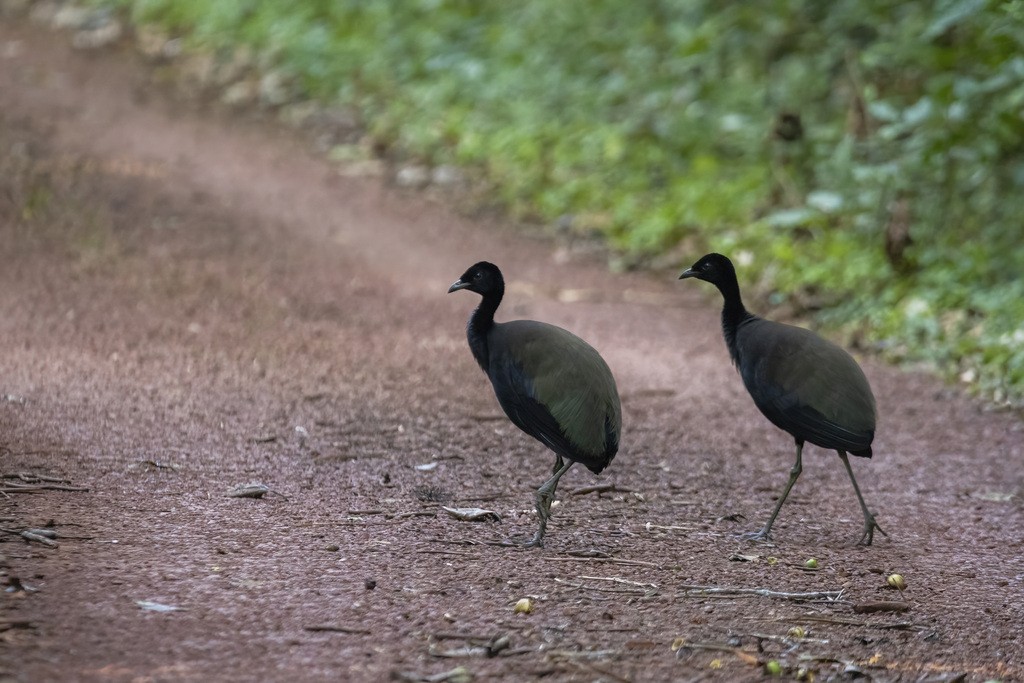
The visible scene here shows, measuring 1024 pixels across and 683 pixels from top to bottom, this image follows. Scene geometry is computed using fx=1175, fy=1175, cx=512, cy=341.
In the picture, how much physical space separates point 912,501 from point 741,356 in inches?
51.5

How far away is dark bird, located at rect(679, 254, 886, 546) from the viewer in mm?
5109

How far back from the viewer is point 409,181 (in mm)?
12797

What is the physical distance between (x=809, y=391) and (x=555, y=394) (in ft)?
3.86

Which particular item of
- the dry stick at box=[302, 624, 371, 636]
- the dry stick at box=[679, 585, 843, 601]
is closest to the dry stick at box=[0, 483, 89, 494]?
the dry stick at box=[302, 624, 371, 636]

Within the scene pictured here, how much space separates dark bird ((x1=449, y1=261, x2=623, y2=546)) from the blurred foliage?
3649 millimetres

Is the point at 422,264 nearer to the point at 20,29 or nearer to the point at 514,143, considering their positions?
the point at 514,143

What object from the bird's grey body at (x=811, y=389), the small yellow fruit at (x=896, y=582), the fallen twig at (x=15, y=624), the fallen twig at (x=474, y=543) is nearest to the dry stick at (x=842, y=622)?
the small yellow fruit at (x=896, y=582)

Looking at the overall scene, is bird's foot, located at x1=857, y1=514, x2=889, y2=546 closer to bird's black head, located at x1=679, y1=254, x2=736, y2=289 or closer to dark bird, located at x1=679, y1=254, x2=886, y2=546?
dark bird, located at x1=679, y1=254, x2=886, y2=546

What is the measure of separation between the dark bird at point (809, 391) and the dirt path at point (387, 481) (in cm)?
46

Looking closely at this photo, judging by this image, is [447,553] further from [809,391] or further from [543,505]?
[809,391]

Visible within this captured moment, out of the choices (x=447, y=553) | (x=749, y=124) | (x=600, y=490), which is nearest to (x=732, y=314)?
(x=600, y=490)

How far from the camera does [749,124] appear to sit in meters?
12.4

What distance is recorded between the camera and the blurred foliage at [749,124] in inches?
364

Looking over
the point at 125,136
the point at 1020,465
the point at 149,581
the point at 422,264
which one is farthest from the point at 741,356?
the point at 125,136
